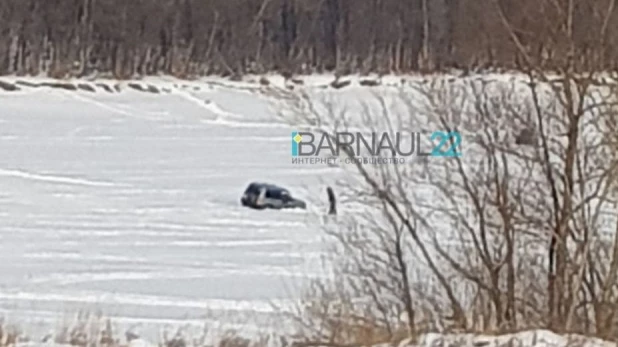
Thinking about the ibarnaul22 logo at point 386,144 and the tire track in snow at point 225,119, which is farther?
the tire track in snow at point 225,119

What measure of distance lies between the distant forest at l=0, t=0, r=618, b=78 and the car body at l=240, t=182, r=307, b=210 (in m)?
12.2

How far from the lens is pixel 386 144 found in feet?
40.1

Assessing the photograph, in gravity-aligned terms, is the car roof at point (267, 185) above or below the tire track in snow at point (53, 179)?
below

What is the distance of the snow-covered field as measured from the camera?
9.28 metres

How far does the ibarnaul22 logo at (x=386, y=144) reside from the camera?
26.8 ft

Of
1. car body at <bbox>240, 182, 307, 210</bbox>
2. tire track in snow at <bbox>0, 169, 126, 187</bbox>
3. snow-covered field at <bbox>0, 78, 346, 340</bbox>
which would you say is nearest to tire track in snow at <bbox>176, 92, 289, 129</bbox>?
snow-covered field at <bbox>0, 78, 346, 340</bbox>

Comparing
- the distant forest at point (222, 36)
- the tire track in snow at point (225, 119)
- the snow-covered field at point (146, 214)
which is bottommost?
the snow-covered field at point (146, 214)

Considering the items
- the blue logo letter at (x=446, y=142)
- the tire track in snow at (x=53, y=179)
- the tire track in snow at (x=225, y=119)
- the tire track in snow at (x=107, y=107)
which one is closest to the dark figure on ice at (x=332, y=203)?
the blue logo letter at (x=446, y=142)

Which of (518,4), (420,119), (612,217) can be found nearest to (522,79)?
(518,4)

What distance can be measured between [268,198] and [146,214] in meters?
1.17

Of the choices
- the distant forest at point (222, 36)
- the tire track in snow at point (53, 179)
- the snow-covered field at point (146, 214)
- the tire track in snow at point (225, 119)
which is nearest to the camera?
the snow-covered field at point (146, 214)

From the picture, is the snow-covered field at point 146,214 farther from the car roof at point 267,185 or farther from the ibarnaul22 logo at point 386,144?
the ibarnaul22 logo at point 386,144

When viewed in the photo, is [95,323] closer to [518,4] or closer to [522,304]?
[522,304]

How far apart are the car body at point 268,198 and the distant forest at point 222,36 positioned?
1216 centimetres
